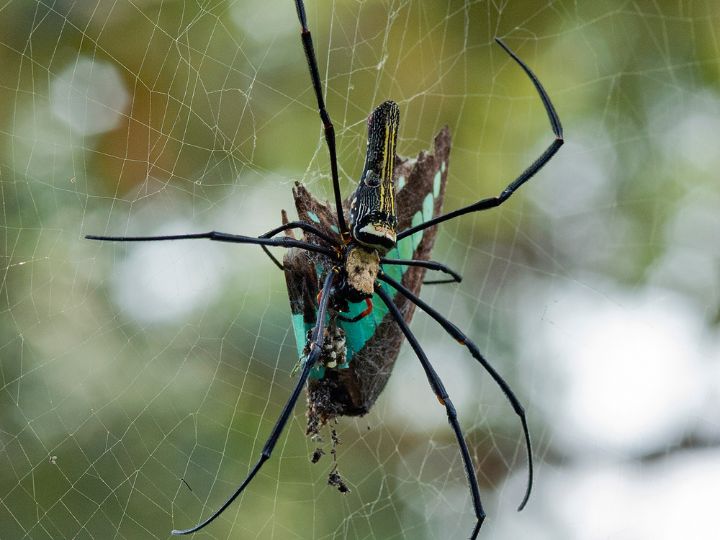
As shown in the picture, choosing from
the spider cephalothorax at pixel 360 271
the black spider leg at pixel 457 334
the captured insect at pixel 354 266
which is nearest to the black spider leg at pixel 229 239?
the captured insect at pixel 354 266

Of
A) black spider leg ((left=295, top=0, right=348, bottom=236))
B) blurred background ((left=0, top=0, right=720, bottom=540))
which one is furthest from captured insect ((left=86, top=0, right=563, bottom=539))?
blurred background ((left=0, top=0, right=720, bottom=540))

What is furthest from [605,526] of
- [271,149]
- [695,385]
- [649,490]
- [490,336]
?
[271,149]

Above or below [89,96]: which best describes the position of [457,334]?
below

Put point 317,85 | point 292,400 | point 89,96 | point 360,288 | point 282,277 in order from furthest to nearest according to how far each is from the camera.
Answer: point 282,277 → point 89,96 → point 360,288 → point 317,85 → point 292,400

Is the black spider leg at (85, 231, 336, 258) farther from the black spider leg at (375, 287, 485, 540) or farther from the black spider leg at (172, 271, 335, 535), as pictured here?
the black spider leg at (375, 287, 485, 540)

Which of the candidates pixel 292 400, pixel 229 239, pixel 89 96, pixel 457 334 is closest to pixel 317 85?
pixel 229 239

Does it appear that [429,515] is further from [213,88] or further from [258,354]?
[213,88]

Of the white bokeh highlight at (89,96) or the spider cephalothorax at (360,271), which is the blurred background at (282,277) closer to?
the white bokeh highlight at (89,96)

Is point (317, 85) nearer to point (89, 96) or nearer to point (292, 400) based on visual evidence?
point (292, 400)
